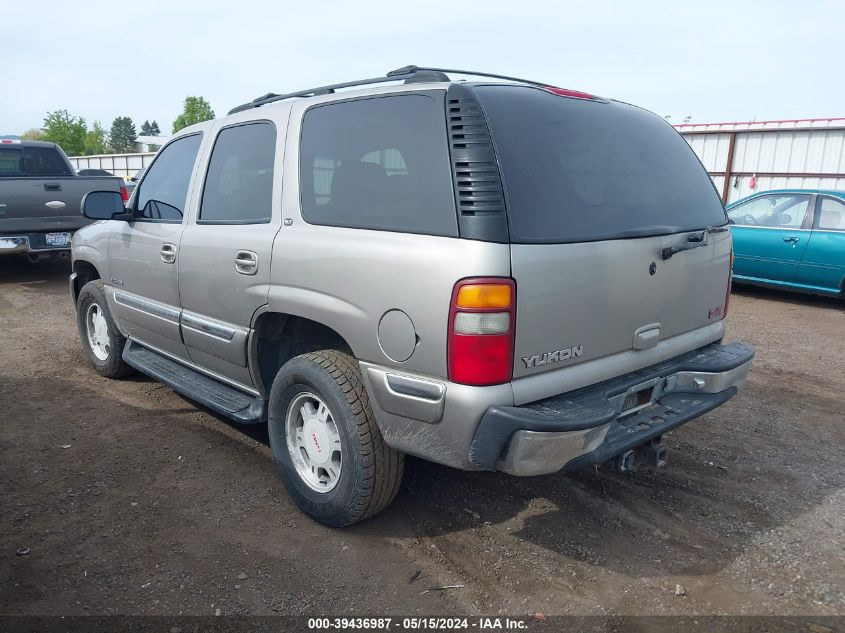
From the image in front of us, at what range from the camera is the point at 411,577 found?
279 centimetres

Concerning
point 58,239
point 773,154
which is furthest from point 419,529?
point 773,154

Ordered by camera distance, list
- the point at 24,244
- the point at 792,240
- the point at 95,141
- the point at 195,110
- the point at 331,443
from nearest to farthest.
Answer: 1. the point at 331,443
2. the point at 792,240
3. the point at 24,244
4. the point at 195,110
5. the point at 95,141

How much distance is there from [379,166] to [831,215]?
7.65m

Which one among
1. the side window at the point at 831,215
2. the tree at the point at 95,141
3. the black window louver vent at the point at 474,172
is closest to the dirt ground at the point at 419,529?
the black window louver vent at the point at 474,172

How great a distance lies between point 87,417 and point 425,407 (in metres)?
3.13

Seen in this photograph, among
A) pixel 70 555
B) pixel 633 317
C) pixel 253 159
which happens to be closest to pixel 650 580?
pixel 633 317

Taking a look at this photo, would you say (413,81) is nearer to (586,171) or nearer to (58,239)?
(586,171)

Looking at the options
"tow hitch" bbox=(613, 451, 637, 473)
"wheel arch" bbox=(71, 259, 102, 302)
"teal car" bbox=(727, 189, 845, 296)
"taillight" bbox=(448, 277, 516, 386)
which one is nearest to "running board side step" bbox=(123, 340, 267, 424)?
"wheel arch" bbox=(71, 259, 102, 302)

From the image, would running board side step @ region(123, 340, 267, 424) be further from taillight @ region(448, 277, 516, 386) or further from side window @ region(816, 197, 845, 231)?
side window @ region(816, 197, 845, 231)

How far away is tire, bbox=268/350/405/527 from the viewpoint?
2846 millimetres

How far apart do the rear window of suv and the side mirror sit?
296 cm

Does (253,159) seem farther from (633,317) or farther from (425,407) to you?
(633,317)

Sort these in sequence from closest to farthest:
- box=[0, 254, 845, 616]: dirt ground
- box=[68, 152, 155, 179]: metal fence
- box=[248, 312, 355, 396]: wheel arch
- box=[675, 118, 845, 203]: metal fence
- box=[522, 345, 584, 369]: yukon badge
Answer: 1. box=[522, 345, 584, 369]: yukon badge
2. box=[0, 254, 845, 616]: dirt ground
3. box=[248, 312, 355, 396]: wheel arch
4. box=[675, 118, 845, 203]: metal fence
5. box=[68, 152, 155, 179]: metal fence

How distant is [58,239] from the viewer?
8859 mm
